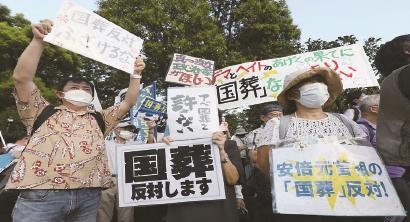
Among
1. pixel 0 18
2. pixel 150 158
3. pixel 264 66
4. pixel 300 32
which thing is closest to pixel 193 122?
pixel 150 158

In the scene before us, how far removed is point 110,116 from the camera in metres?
3.04

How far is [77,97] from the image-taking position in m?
2.88

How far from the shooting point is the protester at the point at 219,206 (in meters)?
2.87

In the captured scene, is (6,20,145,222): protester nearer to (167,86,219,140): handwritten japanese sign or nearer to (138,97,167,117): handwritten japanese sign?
(167,86,219,140): handwritten japanese sign

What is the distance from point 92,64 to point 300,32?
1292 centimetres

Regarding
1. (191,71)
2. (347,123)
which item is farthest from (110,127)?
(191,71)

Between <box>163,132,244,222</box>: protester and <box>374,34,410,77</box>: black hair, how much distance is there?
1340mm

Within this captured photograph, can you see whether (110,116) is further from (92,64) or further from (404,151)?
(92,64)

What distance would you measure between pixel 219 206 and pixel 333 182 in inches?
39.3

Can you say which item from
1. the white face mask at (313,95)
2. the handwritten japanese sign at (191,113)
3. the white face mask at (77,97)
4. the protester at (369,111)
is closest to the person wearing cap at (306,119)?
the white face mask at (313,95)

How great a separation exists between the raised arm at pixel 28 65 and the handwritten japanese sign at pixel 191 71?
2805mm

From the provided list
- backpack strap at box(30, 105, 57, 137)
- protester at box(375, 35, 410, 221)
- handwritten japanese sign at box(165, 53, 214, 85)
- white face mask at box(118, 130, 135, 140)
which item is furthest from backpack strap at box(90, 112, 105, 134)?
white face mask at box(118, 130, 135, 140)

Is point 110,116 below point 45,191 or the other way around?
the other way around

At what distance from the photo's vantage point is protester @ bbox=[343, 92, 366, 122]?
4.74 metres
